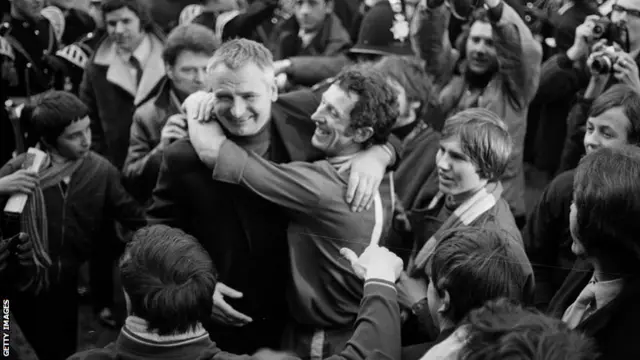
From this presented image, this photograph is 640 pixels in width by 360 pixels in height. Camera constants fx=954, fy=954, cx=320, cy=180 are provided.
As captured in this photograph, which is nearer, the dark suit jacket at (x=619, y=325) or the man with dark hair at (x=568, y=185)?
the dark suit jacket at (x=619, y=325)

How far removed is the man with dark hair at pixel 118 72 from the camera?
395cm

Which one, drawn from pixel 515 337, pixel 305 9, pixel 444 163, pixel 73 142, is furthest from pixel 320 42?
pixel 515 337

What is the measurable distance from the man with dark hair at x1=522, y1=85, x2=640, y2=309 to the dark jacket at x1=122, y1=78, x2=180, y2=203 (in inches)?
47.4

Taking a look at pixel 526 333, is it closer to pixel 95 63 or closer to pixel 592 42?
pixel 592 42

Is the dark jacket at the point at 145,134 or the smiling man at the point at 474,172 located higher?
the smiling man at the point at 474,172

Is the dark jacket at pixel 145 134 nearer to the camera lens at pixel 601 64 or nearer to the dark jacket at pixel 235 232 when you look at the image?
the dark jacket at pixel 235 232

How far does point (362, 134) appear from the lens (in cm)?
246

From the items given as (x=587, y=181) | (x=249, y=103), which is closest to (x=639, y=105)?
(x=587, y=181)

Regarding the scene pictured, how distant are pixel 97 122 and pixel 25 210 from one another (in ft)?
4.88

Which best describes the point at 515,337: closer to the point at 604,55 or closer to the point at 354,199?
the point at 354,199

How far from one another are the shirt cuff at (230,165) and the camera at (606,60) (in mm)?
1100

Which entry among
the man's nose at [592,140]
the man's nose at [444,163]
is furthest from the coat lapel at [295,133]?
the man's nose at [592,140]

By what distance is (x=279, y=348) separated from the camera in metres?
2.36

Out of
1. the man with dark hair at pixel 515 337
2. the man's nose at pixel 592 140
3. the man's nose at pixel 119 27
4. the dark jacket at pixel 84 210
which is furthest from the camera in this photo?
the man's nose at pixel 119 27
